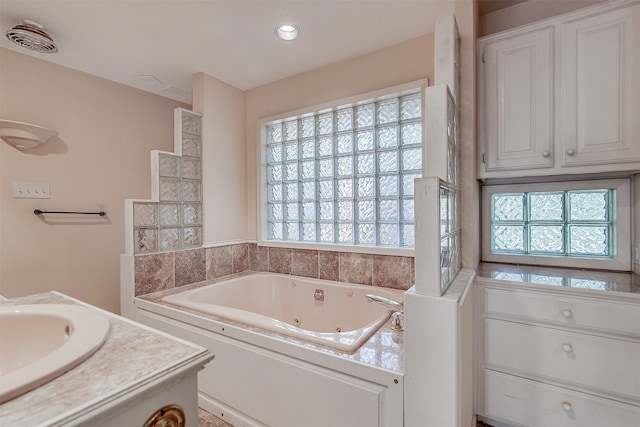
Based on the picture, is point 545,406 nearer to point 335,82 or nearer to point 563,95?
point 563,95

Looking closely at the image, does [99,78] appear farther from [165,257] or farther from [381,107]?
[381,107]

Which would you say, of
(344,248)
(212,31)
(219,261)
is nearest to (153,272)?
(219,261)

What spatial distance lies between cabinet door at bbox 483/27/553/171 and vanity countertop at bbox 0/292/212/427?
1.73 metres

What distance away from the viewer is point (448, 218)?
1.22m

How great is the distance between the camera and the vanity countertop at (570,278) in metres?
1.27

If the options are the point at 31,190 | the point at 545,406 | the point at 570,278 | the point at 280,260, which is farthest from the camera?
the point at 280,260

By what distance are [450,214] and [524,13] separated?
4.83ft

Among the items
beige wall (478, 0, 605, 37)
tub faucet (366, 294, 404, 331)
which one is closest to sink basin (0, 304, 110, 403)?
tub faucet (366, 294, 404, 331)

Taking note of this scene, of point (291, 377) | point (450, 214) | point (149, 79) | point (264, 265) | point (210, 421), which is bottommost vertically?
point (210, 421)

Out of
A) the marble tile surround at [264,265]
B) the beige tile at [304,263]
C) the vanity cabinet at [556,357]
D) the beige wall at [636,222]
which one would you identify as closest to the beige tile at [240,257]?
the marble tile surround at [264,265]

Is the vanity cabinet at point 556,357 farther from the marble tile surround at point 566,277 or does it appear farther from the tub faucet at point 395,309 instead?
the tub faucet at point 395,309

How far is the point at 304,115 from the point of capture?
2461mm

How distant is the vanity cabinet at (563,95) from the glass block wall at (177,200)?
2.09 m

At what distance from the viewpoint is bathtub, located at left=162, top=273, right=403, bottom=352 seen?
74.9 inches
